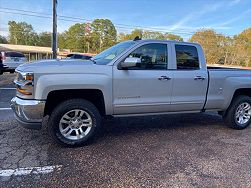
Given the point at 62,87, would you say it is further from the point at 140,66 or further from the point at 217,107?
the point at 217,107

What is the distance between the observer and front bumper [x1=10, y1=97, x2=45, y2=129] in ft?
13.0

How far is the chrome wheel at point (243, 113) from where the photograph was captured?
5.83 metres

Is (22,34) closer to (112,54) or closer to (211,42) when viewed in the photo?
(211,42)

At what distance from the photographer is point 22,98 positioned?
405 centimetres

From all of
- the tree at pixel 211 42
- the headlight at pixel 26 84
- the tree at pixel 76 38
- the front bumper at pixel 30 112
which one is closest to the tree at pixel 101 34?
the tree at pixel 76 38

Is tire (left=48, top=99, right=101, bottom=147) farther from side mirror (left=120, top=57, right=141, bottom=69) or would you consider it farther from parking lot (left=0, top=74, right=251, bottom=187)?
side mirror (left=120, top=57, right=141, bottom=69)

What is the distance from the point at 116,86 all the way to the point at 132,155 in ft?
3.94

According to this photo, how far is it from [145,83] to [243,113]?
9.35ft

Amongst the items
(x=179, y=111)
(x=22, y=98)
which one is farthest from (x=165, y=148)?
(x=22, y=98)

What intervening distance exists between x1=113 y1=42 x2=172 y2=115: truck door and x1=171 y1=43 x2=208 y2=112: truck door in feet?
0.60

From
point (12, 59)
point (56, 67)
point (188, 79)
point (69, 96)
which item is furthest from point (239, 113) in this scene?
point (12, 59)

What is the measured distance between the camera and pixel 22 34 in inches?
4136

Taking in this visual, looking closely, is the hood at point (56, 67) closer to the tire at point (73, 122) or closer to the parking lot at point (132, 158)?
the tire at point (73, 122)

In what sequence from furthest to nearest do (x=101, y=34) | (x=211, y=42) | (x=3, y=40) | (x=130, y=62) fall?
(x=3, y=40)
(x=101, y=34)
(x=211, y=42)
(x=130, y=62)
